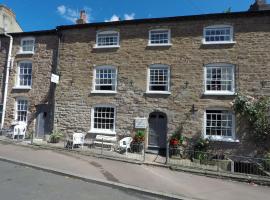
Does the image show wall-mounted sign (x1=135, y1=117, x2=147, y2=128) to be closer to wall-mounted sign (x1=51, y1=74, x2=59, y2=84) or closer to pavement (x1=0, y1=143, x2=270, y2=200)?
pavement (x1=0, y1=143, x2=270, y2=200)

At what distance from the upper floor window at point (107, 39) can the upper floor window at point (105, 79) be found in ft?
5.16

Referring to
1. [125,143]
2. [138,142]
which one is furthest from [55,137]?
[138,142]

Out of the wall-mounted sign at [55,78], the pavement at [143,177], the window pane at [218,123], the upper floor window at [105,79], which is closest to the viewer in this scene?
the pavement at [143,177]

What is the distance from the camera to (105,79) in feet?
59.6

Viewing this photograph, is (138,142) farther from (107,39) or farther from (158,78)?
(107,39)

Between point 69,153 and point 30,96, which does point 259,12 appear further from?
point 30,96

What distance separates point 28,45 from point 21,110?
472 centimetres

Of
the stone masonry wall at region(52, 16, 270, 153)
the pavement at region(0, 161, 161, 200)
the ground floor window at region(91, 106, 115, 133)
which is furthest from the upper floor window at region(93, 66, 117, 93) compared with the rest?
the pavement at region(0, 161, 161, 200)

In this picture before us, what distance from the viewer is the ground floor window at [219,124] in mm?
15766

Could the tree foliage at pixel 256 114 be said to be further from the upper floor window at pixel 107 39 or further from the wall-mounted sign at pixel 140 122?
the upper floor window at pixel 107 39

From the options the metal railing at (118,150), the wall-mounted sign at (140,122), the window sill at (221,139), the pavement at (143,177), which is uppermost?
the wall-mounted sign at (140,122)

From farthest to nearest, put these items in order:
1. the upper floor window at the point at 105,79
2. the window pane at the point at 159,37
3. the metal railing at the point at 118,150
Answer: the upper floor window at the point at 105,79 → the window pane at the point at 159,37 → the metal railing at the point at 118,150

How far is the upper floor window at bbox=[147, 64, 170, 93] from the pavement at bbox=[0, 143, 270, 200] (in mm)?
5580

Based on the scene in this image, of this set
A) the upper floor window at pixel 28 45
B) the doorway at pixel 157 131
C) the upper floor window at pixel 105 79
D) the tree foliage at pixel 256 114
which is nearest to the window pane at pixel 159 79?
the doorway at pixel 157 131
